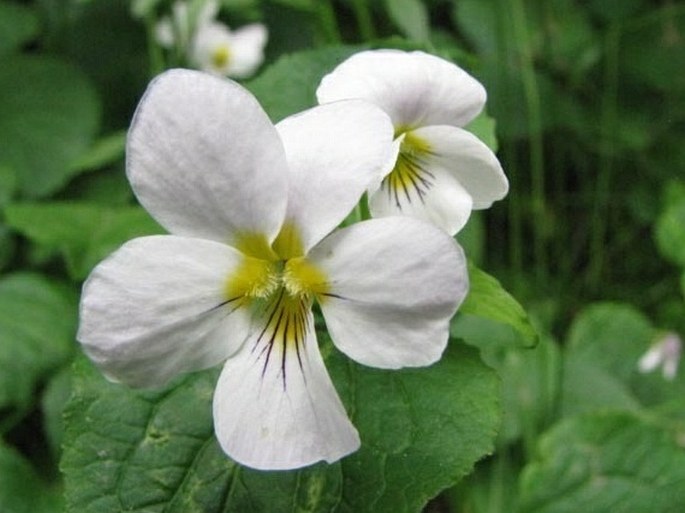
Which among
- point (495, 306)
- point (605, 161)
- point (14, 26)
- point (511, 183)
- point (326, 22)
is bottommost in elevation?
point (605, 161)

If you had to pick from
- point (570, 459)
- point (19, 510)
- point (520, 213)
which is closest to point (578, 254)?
point (520, 213)

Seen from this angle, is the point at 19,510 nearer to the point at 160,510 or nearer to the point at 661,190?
the point at 160,510

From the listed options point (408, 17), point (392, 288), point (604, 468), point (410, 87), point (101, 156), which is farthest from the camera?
point (101, 156)

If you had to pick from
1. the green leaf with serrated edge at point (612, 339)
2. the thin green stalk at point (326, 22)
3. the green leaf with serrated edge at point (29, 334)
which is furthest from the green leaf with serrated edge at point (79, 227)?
the green leaf with serrated edge at point (612, 339)

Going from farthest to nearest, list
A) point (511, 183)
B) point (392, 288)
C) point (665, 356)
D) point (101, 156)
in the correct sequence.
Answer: point (511, 183)
point (101, 156)
point (665, 356)
point (392, 288)

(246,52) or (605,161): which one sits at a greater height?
(246,52)

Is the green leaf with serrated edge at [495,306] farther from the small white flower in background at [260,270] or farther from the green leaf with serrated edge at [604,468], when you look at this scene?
the green leaf with serrated edge at [604,468]

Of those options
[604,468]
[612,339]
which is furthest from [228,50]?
[604,468]

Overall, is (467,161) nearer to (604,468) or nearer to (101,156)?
(604,468)
